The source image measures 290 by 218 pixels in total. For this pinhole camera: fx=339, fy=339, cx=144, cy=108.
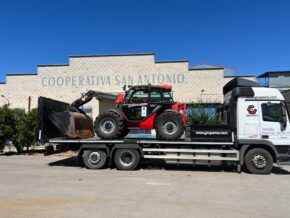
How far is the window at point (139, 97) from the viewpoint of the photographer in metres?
13.5

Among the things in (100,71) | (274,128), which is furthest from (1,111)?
(274,128)

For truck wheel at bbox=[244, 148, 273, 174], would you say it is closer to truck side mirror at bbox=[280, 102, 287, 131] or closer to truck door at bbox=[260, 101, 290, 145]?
truck door at bbox=[260, 101, 290, 145]

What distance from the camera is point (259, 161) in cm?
1207

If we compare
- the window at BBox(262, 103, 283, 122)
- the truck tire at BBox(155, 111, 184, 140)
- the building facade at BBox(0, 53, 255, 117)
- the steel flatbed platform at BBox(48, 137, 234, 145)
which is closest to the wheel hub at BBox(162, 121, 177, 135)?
the truck tire at BBox(155, 111, 184, 140)

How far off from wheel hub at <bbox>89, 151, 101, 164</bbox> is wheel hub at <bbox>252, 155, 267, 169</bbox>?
5761 millimetres

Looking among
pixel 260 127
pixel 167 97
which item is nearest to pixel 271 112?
pixel 260 127

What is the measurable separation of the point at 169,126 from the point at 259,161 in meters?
3.47

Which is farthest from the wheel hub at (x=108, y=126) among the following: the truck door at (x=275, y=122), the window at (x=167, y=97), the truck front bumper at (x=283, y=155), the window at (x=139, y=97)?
the truck front bumper at (x=283, y=155)

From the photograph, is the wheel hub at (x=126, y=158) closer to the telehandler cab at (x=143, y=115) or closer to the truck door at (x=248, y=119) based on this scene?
the telehandler cab at (x=143, y=115)

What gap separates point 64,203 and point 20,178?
13.2 ft

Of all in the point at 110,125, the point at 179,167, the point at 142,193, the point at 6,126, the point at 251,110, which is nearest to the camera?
the point at 142,193

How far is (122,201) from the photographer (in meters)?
7.73

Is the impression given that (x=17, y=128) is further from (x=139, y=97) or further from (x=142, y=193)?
(x=142, y=193)

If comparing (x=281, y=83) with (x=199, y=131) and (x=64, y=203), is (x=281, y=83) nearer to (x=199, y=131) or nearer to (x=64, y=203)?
(x=199, y=131)
